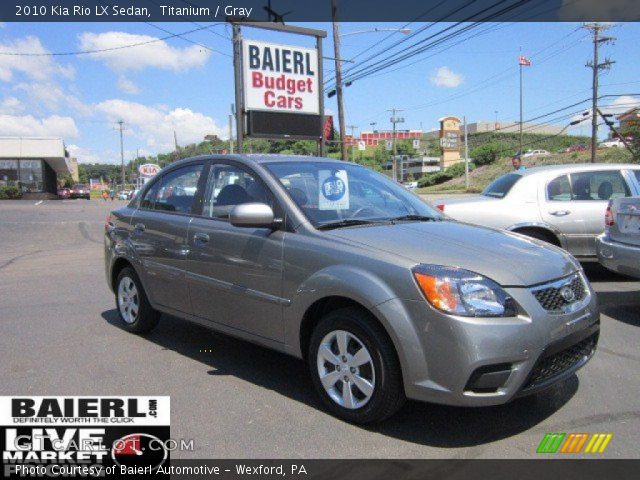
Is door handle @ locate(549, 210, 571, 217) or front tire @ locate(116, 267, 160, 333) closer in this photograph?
front tire @ locate(116, 267, 160, 333)

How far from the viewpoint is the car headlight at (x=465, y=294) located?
319 cm

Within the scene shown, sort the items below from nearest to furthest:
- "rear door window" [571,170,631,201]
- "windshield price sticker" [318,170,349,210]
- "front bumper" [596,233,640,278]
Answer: "windshield price sticker" [318,170,349,210], "front bumper" [596,233,640,278], "rear door window" [571,170,631,201]

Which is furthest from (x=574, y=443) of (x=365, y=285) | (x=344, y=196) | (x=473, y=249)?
(x=344, y=196)

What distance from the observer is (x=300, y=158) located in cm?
489

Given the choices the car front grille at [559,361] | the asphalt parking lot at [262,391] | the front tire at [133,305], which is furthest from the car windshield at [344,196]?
the front tire at [133,305]

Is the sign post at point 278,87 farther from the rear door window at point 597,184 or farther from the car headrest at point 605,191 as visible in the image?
the car headrest at point 605,191

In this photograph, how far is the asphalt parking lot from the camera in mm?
3348

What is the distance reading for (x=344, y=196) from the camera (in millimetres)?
4438

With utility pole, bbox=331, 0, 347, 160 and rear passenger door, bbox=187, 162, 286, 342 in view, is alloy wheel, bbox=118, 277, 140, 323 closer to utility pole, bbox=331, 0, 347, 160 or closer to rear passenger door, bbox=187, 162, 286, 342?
rear passenger door, bbox=187, 162, 286, 342

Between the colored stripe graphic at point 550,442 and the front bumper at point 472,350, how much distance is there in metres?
0.32

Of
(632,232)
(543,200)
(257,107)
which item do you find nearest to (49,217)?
(257,107)

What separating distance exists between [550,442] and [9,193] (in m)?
48.3

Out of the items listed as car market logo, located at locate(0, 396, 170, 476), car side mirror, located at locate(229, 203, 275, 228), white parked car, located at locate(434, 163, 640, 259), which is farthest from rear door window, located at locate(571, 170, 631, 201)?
car market logo, located at locate(0, 396, 170, 476)

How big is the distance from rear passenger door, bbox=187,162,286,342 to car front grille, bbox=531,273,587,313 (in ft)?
5.42
